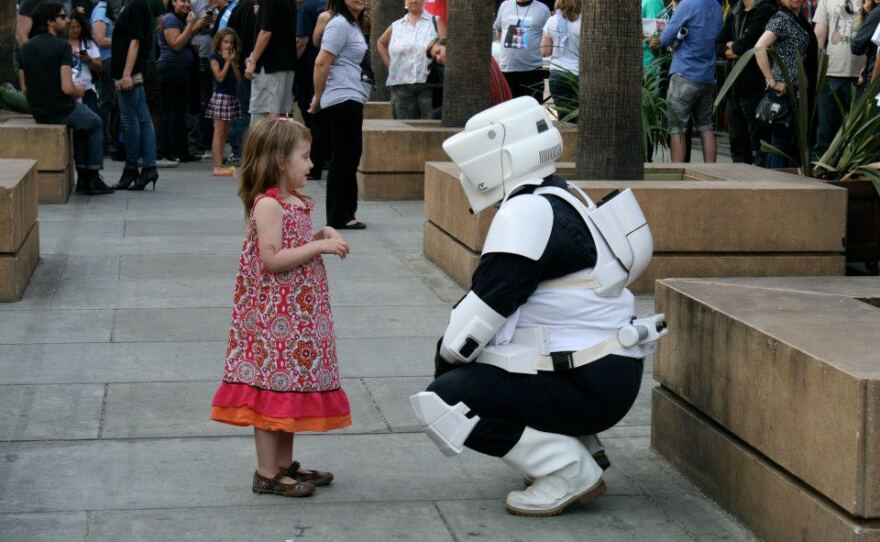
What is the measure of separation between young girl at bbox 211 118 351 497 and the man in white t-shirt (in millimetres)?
8489

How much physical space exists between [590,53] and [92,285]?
11.0ft

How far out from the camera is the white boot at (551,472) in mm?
4656

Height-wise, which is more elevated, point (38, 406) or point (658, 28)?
point (658, 28)

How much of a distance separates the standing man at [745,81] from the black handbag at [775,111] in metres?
0.56

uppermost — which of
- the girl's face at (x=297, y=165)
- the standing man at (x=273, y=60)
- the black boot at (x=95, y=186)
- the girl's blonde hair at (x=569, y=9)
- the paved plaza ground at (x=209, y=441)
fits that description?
the girl's blonde hair at (x=569, y=9)

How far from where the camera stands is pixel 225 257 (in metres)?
9.82

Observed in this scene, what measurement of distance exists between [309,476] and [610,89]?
13.4ft

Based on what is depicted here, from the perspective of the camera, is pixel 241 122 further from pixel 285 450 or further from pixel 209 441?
pixel 285 450

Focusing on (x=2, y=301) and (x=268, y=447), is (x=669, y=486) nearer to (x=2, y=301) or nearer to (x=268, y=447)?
(x=268, y=447)

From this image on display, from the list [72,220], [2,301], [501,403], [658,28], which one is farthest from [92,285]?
[658,28]

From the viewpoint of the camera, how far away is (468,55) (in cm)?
1191

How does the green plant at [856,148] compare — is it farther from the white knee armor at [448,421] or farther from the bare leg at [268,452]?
the bare leg at [268,452]

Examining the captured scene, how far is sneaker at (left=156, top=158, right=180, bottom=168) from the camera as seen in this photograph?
15.5m

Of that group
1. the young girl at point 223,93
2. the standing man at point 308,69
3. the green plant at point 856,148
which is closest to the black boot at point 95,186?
the young girl at point 223,93
